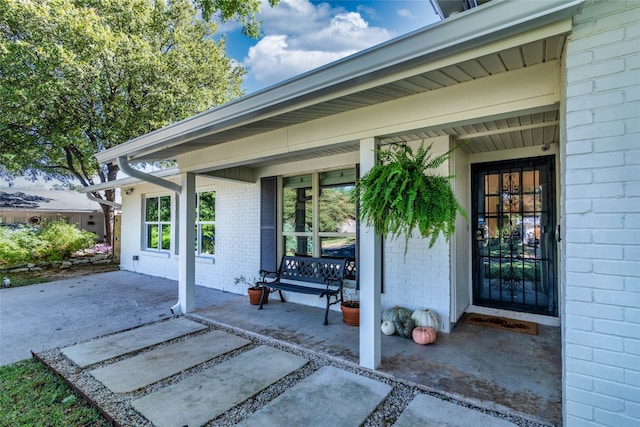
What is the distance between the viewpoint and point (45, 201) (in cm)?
1516

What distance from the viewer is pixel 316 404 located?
226 centimetres

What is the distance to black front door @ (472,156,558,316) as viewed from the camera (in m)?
3.98

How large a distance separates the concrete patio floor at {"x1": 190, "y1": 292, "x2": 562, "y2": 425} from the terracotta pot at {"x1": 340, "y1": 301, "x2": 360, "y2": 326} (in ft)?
0.23

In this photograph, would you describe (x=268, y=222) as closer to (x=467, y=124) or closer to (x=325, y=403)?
(x=325, y=403)

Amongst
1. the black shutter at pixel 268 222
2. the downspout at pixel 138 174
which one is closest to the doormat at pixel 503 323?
the black shutter at pixel 268 222

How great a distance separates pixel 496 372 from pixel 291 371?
1.77 m

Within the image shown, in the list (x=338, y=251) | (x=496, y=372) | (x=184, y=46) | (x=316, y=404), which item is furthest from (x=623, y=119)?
(x=184, y=46)

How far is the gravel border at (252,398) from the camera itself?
2098mm

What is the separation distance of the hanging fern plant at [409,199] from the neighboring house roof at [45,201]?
17377 mm

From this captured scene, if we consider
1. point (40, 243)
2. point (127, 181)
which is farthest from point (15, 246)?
point (127, 181)

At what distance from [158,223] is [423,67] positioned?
7.52 metres

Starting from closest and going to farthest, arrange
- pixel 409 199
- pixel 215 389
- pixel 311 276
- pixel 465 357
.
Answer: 1. pixel 409 199
2. pixel 215 389
3. pixel 465 357
4. pixel 311 276

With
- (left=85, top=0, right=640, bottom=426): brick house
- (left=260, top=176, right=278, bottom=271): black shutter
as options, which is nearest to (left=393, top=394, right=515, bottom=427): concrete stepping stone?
(left=85, top=0, right=640, bottom=426): brick house

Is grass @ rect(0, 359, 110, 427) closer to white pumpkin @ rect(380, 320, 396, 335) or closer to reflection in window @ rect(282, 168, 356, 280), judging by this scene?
white pumpkin @ rect(380, 320, 396, 335)
